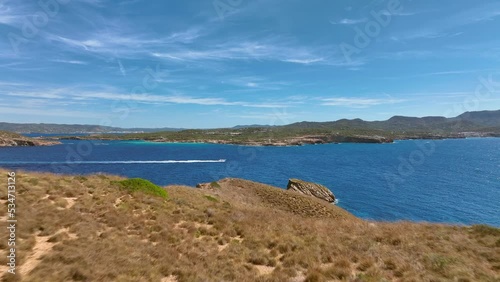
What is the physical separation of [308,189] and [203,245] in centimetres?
4618

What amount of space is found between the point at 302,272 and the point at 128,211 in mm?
12587

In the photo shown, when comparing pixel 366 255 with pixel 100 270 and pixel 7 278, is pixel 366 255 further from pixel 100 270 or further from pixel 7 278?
pixel 7 278

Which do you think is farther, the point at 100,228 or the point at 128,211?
the point at 128,211

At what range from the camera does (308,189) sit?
190 ft

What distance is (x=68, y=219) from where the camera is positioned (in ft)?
48.5

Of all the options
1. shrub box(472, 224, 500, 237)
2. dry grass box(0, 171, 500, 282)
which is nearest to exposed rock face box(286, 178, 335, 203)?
dry grass box(0, 171, 500, 282)

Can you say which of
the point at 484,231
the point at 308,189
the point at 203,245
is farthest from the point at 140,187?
the point at 308,189

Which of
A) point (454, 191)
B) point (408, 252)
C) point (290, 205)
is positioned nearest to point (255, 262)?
point (408, 252)

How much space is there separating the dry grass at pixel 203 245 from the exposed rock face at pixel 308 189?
35.4 metres

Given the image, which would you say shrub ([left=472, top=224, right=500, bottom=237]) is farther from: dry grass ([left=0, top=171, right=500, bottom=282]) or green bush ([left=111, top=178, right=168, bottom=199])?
green bush ([left=111, top=178, right=168, bottom=199])

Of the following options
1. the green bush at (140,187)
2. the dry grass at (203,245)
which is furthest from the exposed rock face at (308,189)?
the dry grass at (203,245)

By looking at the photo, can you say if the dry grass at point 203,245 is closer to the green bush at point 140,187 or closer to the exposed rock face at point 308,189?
the green bush at point 140,187

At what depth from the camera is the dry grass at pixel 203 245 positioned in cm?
1095

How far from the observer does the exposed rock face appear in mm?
56000
